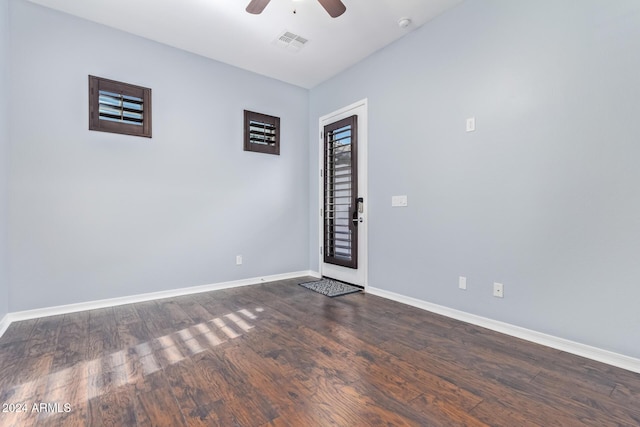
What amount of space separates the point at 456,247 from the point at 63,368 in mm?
3251

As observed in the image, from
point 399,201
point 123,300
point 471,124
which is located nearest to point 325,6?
point 471,124

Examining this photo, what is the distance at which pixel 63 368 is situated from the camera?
192 cm

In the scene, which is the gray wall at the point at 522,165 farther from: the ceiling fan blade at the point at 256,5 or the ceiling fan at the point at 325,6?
the ceiling fan blade at the point at 256,5

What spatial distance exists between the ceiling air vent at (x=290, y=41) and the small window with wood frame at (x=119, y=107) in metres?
1.63

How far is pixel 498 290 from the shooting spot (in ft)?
8.48

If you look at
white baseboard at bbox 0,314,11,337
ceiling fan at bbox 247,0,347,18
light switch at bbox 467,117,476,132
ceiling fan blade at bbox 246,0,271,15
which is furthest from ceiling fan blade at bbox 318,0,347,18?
white baseboard at bbox 0,314,11,337

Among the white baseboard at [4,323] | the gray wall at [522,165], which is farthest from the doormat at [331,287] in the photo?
the white baseboard at [4,323]

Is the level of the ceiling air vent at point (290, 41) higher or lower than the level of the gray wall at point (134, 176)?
higher

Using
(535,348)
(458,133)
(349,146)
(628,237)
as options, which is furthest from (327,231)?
(628,237)

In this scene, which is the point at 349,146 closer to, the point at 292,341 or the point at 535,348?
the point at 292,341

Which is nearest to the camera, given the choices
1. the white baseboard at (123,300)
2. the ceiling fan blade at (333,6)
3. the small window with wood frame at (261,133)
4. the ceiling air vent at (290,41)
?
the ceiling fan blade at (333,6)

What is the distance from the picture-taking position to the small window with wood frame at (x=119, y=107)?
10.2 ft

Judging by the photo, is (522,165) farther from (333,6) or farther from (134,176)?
(134,176)

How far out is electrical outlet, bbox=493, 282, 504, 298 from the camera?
2.56 meters
